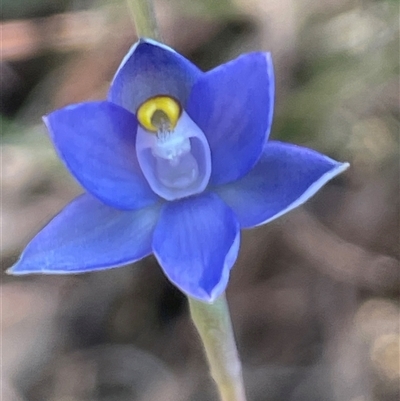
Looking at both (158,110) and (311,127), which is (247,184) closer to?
(158,110)

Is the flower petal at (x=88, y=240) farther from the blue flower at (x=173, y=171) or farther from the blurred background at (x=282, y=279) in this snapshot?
the blurred background at (x=282, y=279)

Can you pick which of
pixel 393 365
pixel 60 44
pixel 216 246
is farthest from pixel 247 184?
pixel 60 44

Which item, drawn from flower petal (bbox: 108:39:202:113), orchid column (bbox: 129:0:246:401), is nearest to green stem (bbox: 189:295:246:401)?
orchid column (bbox: 129:0:246:401)

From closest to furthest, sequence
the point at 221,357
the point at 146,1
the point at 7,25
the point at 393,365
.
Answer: the point at 146,1
the point at 221,357
the point at 393,365
the point at 7,25

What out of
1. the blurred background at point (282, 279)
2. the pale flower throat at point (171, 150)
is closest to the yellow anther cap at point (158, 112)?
the pale flower throat at point (171, 150)

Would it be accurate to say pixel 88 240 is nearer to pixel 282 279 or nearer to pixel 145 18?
pixel 145 18

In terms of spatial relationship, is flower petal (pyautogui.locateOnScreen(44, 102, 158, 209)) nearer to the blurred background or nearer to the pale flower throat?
the pale flower throat

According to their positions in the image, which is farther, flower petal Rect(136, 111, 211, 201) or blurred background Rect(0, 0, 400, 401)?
blurred background Rect(0, 0, 400, 401)

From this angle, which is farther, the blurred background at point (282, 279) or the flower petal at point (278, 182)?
the blurred background at point (282, 279)
